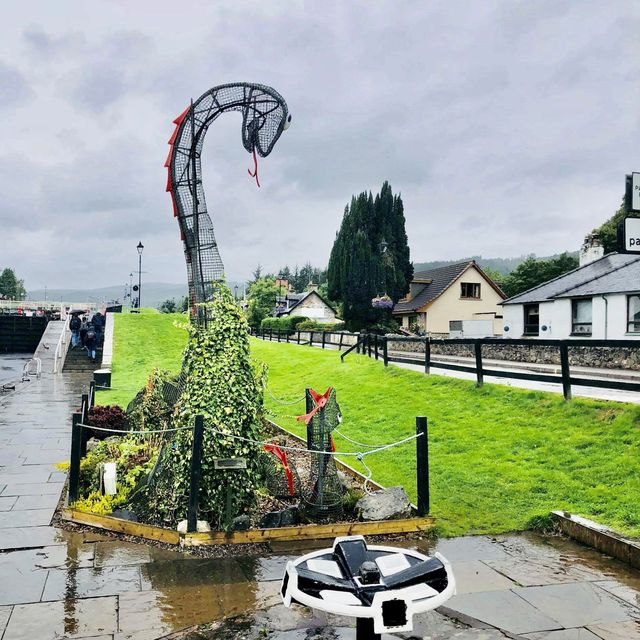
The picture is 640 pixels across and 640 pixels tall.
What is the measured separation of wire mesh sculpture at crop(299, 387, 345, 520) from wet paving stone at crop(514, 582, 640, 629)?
7.94 ft

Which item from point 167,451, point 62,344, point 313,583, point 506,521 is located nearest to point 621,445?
point 506,521

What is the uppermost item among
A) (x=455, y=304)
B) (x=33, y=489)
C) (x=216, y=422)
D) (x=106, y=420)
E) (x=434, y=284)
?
(x=434, y=284)

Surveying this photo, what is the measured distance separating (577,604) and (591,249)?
108 feet

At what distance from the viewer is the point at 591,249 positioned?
112ft

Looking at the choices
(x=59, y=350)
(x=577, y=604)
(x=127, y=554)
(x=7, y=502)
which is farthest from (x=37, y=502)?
(x=59, y=350)

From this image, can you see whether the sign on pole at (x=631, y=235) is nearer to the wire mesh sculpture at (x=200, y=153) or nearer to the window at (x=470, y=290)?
the wire mesh sculpture at (x=200, y=153)

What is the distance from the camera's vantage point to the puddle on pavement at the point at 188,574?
4539 mm

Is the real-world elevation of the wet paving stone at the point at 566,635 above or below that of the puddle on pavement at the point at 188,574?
above

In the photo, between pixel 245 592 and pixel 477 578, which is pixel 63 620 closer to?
pixel 245 592

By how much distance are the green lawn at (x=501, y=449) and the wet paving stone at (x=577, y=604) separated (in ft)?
4.42

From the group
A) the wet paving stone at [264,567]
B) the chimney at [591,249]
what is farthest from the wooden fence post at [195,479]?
the chimney at [591,249]

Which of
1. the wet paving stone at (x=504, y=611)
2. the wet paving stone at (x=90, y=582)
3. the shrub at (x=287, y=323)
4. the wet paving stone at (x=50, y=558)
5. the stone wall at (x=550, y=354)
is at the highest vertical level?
the shrub at (x=287, y=323)

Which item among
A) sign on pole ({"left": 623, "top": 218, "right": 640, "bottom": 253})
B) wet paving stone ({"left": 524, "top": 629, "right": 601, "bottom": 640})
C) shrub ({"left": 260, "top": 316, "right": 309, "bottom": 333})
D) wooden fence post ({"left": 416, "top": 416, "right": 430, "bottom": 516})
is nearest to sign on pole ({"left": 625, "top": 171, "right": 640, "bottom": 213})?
sign on pole ({"left": 623, "top": 218, "right": 640, "bottom": 253})

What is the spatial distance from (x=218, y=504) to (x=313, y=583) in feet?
11.6
